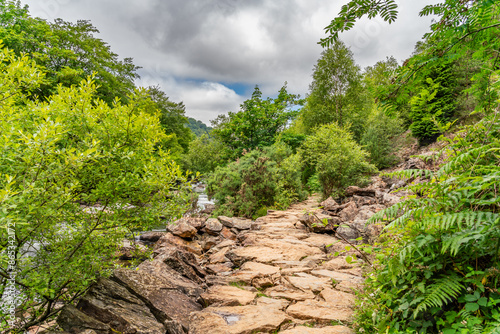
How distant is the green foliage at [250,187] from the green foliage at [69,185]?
8997 mm

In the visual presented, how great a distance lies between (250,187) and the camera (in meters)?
13.0

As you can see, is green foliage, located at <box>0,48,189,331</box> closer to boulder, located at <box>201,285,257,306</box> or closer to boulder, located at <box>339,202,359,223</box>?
boulder, located at <box>201,285,257,306</box>

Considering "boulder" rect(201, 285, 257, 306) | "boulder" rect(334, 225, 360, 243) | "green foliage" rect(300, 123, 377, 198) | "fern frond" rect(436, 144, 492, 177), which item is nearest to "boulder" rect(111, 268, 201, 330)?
"boulder" rect(201, 285, 257, 306)

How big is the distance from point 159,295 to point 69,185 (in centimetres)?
225

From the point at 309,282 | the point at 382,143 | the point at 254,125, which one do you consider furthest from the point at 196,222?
the point at 382,143

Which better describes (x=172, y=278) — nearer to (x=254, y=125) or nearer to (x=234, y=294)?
(x=234, y=294)

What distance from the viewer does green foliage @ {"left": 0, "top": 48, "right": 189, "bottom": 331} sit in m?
2.46

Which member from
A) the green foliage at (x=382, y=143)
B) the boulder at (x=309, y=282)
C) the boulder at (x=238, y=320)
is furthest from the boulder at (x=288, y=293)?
the green foliage at (x=382, y=143)

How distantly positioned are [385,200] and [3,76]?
9505 mm

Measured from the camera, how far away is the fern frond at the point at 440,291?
1.89 meters

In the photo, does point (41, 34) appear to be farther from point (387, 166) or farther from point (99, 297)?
point (387, 166)

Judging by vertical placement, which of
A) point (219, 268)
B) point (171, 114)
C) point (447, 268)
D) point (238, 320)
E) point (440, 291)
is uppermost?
point (171, 114)

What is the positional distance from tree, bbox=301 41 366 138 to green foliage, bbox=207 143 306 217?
15.0 meters

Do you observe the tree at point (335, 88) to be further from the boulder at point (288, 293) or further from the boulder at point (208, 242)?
the boulder at point (288, 293)
